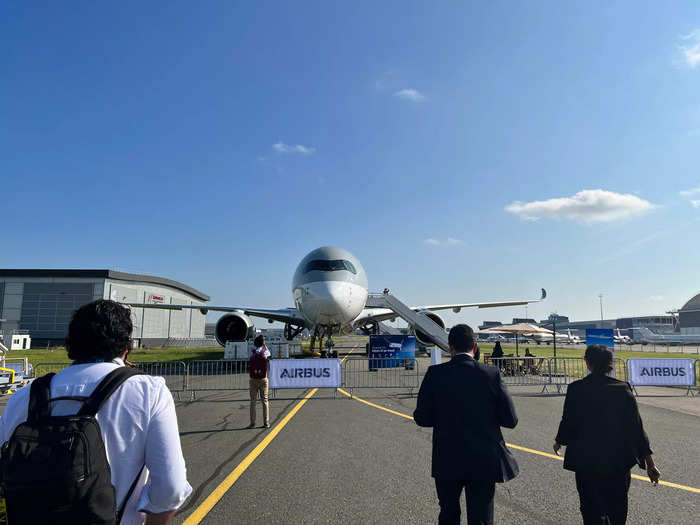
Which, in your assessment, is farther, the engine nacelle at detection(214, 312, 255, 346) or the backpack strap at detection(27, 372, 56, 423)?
the engine nacelle at detection(214, 312, 255, 346)

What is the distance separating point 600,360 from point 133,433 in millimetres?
3406

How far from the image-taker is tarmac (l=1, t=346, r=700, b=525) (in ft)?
13.8

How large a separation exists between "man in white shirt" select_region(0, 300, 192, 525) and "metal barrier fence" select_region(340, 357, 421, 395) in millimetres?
10135

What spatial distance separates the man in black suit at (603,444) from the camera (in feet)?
10.2

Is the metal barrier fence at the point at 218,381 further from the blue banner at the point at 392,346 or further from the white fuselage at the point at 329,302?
the blue banner at the point at 392,346

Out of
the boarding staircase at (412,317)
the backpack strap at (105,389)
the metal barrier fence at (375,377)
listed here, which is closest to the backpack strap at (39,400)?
the backpack strap at (105,389)

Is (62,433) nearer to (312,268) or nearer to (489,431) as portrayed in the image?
(489,431)

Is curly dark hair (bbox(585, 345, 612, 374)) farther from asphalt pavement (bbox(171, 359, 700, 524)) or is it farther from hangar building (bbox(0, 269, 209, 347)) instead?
hangar building (bbox(0, 269, 209, 347))

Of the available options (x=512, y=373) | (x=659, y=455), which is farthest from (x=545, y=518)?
(x=512, y=373)

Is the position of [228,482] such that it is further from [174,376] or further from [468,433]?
[174,376]

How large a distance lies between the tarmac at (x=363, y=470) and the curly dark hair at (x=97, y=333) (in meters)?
2.77

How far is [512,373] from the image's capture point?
15719 millimetres

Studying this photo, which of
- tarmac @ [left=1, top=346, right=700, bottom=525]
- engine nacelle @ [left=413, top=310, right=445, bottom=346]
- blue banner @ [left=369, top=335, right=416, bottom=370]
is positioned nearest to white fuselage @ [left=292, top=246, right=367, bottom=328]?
blue banner @ [left=369, top=335, right=416, bottom=370]

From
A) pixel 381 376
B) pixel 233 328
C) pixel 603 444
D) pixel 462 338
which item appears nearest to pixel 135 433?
pixel 462 338
